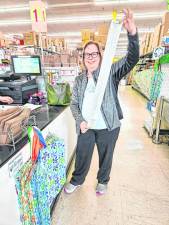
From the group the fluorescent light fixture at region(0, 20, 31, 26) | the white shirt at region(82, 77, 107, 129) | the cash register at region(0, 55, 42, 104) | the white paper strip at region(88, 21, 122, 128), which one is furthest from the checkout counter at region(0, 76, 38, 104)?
the fluorescent light fixture at region(0, 20, 31, 26)

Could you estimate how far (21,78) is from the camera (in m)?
2.09

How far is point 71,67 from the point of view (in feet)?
Answer: 8.46

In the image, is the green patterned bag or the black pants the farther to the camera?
the green patterned bag

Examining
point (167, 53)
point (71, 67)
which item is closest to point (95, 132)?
point (71, 67)

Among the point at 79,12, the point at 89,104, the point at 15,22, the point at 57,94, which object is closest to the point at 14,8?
the point at 15,22

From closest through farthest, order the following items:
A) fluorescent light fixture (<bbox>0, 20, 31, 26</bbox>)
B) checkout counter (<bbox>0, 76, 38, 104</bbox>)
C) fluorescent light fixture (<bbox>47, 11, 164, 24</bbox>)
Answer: checkout counter (<bbox>0, 76, 38, 104</bbox>)
fluorescent light fixture (<bbox>47, 11, 164, 24</bbox>)
fluorescent light fixture (<bbox>0, 20, 31, 26</bbox>)

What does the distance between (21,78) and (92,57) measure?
1.04m

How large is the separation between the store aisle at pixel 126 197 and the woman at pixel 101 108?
0.47 feet

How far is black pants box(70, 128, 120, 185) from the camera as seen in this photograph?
5.45 feet

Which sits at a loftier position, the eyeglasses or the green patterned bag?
the eyeglasses

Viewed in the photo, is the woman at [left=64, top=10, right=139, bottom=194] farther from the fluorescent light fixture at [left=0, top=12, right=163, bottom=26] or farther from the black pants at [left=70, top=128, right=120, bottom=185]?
the fluorescent light fixture at [left=0, top=12, right=163, bottom=26]

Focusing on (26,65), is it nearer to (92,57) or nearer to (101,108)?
(92,57)

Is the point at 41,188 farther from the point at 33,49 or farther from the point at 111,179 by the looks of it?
the point at 33,49

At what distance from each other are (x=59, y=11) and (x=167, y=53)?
638cm
